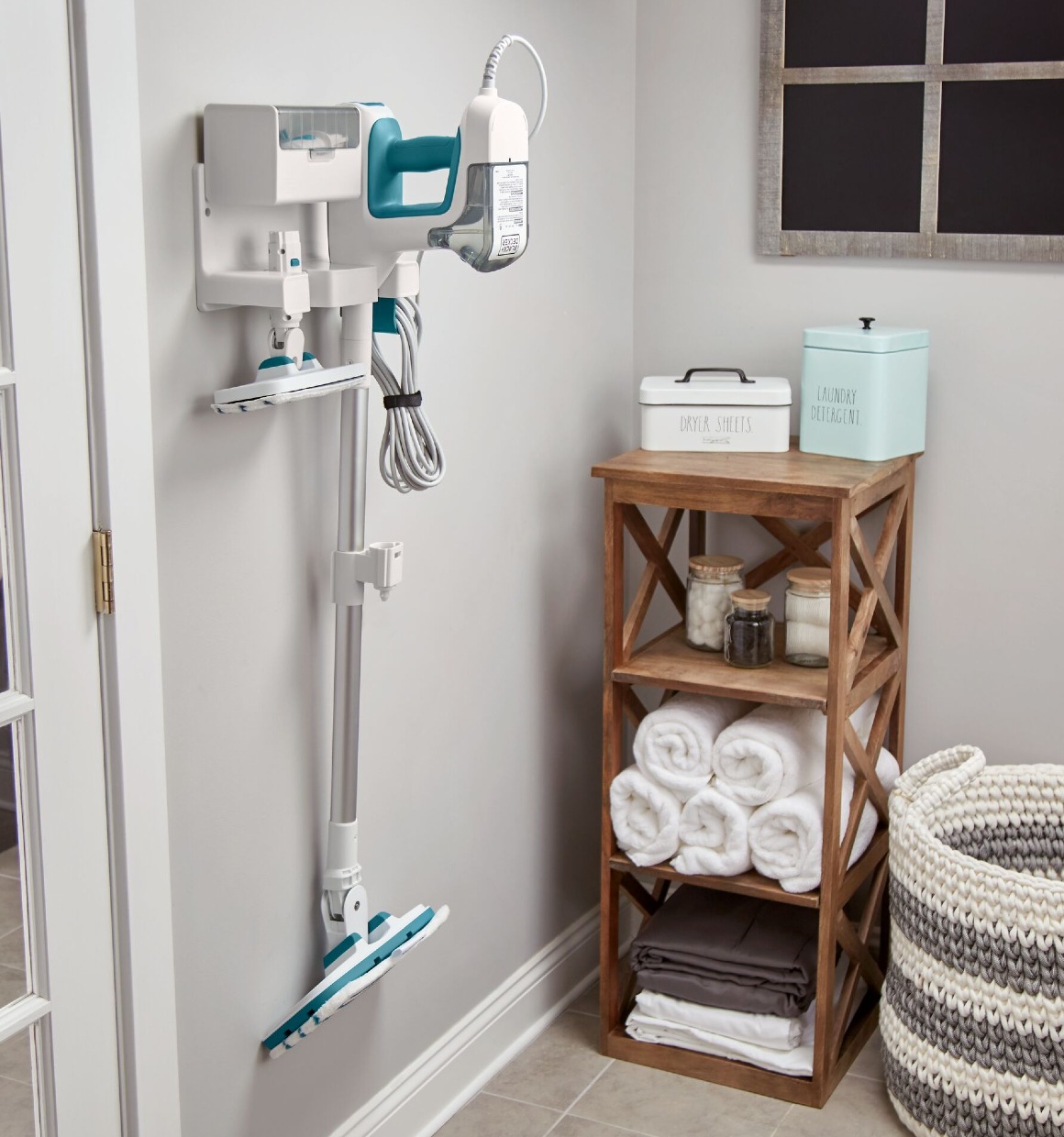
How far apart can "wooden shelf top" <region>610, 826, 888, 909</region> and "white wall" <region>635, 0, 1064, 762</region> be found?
0.90ft

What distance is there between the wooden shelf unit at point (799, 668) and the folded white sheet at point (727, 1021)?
5 centimetres

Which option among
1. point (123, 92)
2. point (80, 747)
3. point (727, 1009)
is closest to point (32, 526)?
point (80, 747)

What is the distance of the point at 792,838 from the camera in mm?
2150

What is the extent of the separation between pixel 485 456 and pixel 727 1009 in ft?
3.18

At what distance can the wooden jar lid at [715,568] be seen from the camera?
2.27 metres

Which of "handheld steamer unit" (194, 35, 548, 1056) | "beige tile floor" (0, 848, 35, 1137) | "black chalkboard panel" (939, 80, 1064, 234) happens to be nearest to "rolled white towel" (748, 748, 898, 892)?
"handheld steamer unit" (194, 35, 548, 1056)

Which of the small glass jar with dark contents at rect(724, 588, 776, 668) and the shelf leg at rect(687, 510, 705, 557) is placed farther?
the shelf leg at rect(687, 510, 705, 557)

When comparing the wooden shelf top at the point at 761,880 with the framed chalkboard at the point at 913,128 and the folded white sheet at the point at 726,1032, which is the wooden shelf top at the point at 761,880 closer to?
the folded white sheet at the point at 726,1032

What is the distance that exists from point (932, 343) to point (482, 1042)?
4.42ft

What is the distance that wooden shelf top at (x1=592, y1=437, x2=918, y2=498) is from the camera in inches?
80.9

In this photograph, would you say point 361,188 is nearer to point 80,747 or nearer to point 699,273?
point 80,747

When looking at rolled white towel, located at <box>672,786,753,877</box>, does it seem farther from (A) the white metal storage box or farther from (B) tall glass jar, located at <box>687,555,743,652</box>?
(A) the white metal storage box

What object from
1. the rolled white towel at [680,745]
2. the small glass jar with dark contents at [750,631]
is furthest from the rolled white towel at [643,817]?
the small glass jar with dark contents at [750,631]

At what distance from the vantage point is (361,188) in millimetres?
1607
